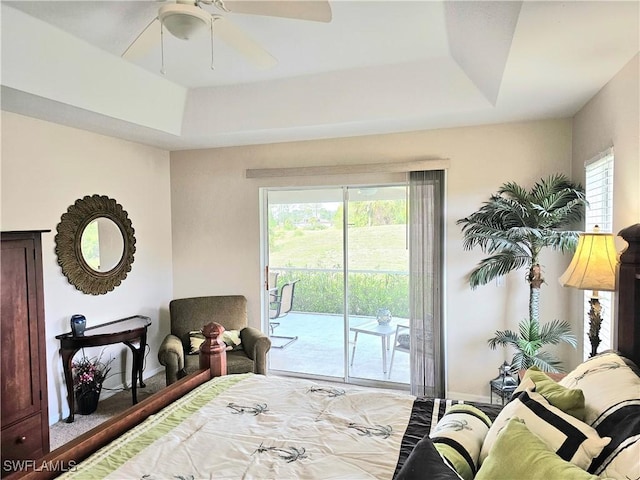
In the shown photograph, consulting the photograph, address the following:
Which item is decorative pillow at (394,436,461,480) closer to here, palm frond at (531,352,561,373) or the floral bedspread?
the floral bedspread

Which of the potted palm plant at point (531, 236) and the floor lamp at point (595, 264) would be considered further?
the potted palm plant at point (531, 236)

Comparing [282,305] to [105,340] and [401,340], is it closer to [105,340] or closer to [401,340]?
[401,340]

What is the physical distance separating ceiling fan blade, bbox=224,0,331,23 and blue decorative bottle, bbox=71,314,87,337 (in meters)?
2.80

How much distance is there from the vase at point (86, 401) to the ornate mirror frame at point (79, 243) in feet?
2.81

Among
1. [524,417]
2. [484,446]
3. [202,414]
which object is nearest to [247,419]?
[202,414]

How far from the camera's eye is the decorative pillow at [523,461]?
103 centimetres

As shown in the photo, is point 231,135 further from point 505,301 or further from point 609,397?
point 609,397

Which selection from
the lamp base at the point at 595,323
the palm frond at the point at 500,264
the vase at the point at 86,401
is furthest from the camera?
the vase at the point at 86,401

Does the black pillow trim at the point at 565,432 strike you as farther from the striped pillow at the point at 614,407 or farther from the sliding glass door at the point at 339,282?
the sliding glass door at the point at 339,282

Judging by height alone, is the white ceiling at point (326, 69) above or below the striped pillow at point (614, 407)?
above

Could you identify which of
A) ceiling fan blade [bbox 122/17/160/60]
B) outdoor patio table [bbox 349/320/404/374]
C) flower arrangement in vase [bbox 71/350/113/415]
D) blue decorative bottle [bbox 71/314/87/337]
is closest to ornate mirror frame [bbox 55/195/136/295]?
blue decorative bottle [bbox 71/314/87/337]

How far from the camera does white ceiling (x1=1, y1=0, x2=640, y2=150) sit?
2.01 meters

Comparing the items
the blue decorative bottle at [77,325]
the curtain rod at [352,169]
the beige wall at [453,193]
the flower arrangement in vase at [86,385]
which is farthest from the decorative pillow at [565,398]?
the flower arrangement in vase at [86,385]

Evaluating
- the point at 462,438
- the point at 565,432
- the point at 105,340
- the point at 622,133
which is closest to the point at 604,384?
the point at 565,432
